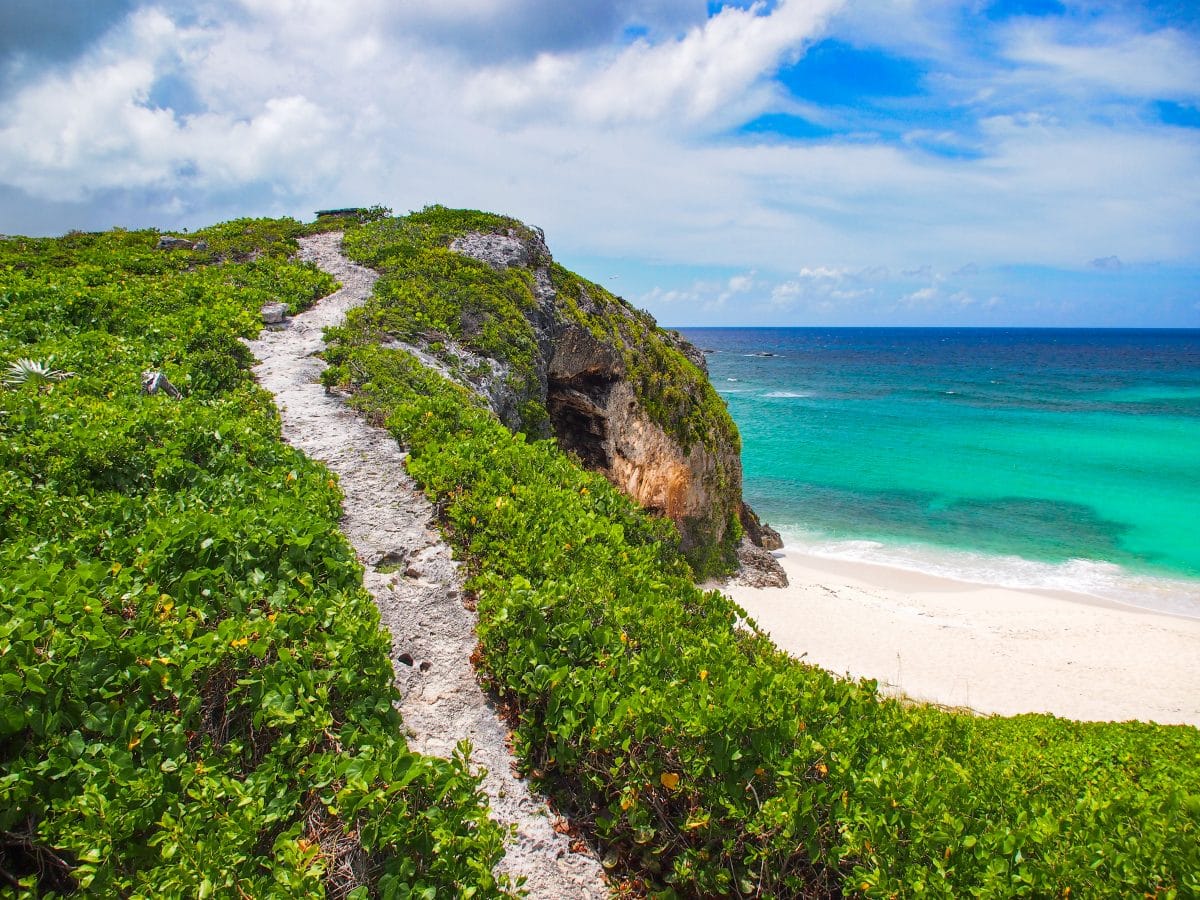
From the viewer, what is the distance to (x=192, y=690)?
14.4 ft

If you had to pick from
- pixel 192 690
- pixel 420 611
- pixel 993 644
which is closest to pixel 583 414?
pixel 420 611

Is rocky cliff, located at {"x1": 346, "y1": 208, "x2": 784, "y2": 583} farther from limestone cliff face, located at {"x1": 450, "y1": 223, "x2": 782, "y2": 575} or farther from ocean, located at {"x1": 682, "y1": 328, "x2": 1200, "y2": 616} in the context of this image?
ocean, located at {"x1": 682, "y1": 328, "x2": 1200, "y2": 616}

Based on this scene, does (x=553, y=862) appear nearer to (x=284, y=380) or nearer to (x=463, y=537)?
(x=463, y=537)

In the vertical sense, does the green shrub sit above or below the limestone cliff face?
below

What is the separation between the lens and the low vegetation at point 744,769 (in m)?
4.27

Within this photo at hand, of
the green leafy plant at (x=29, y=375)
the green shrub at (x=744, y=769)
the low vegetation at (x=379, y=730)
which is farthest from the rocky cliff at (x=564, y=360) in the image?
the green shrub at (x=744, y=769)

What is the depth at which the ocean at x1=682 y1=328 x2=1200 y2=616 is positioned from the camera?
32.8 m

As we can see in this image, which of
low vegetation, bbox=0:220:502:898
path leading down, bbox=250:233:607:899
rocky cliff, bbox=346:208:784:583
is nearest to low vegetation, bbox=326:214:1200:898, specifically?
path leading down, bbox=250:233:607:899

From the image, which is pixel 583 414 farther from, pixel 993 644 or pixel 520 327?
pixel 993 644

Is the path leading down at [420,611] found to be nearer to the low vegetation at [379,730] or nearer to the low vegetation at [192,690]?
the low vegetation at [379,730]

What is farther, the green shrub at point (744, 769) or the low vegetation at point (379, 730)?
the green shrub at point (744, 769)

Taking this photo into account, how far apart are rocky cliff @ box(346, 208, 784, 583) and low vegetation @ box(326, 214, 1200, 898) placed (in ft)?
30.8

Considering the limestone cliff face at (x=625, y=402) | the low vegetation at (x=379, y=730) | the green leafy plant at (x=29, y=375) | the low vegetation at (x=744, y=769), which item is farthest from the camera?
the limestone cliff face at (x=625, y=402)

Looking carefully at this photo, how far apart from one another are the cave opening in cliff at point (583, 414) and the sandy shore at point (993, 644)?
295 inches
